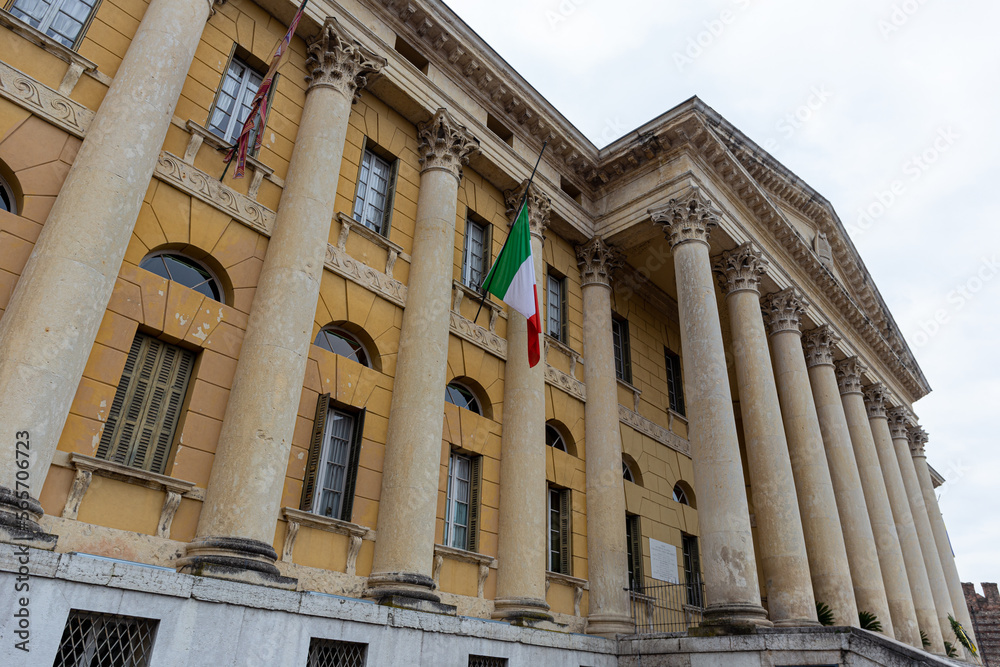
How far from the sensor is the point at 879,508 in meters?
22.6

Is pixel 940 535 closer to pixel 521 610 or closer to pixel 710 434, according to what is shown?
pixel 710 434

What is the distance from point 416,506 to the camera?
11055 mm

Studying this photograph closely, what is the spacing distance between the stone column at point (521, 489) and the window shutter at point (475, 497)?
53 centimetres

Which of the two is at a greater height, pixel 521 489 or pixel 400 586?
pixel 521 489

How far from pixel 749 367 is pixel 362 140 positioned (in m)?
11.0

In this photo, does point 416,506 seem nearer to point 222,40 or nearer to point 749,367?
point 222,40

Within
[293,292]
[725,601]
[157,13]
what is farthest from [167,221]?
[725,601]

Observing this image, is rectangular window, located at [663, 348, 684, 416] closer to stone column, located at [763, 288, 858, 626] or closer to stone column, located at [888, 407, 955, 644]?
stone column, located at [763, 288, 858, 626]

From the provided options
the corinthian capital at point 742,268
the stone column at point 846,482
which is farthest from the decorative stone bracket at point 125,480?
the stone column at point 846,482

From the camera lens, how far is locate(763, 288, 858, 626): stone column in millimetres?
16672

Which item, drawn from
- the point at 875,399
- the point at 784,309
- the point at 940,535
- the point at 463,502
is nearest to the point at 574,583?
the point at 463,502

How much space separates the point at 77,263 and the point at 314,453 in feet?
14.2

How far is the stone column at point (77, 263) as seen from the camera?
281 inches

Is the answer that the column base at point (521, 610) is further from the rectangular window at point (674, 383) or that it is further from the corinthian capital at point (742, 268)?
the corinthian capital at point (742, 268)
